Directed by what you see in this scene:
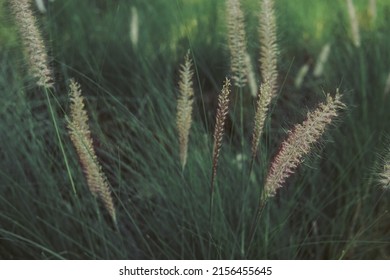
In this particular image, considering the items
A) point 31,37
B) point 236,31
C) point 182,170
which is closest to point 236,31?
point 236,31

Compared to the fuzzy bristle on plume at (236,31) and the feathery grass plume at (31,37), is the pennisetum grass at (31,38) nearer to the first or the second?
the feathery grass plume at (31,37)

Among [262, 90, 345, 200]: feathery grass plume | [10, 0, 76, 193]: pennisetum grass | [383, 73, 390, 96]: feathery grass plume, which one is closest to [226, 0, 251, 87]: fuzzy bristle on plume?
[262, 90, 345, 200]: feathery grass plume

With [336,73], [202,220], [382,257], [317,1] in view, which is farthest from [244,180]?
[317,1]

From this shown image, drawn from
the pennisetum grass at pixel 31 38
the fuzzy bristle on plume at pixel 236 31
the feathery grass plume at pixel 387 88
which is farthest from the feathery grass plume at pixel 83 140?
the feathery grass plume at pixel 387 88

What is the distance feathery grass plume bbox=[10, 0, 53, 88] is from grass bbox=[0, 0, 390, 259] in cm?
10

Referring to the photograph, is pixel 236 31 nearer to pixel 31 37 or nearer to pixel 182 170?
pixel 182 170

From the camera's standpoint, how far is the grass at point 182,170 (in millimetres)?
1786

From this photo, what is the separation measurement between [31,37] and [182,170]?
18.6 inches

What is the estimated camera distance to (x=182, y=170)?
5.42ft

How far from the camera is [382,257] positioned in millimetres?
1967

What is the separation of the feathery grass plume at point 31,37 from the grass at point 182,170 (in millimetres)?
102
